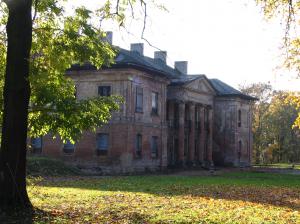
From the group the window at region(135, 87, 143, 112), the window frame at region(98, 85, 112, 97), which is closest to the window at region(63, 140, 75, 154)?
the window frame at region(98, 85, 112, 97)

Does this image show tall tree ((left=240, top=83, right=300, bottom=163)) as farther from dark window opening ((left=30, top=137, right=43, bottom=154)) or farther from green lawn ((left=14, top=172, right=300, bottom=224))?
green lawn ((left=14, top=172, right=300, bottom=224))

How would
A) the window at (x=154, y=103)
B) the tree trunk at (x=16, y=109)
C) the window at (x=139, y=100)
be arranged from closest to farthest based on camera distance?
the tree trunk at (x=16, y=109) → the window at (x=139, y=100) → the window at (x=154, y=103)

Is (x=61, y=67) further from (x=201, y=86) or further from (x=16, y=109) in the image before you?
(x=201, y=86)

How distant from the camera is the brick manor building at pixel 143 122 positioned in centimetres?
3759

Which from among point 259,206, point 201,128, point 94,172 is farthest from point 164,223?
point 201,128

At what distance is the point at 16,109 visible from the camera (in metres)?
12.7

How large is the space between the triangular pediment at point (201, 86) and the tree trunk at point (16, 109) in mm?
35030

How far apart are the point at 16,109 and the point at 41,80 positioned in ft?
3.26

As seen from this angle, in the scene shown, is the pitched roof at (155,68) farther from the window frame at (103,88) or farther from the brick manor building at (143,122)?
the window frame at (103,88)

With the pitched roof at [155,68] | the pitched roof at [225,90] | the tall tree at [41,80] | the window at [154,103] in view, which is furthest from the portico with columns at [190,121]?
the tall tree at [41,80]

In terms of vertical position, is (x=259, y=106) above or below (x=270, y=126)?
above

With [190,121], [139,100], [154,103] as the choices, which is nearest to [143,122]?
[139,100]

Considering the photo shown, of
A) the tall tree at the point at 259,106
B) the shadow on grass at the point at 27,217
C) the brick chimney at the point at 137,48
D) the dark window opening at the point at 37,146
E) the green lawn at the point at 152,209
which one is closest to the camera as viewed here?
the shadow on grass at the point at 27,217

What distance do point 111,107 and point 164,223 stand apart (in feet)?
13.5
